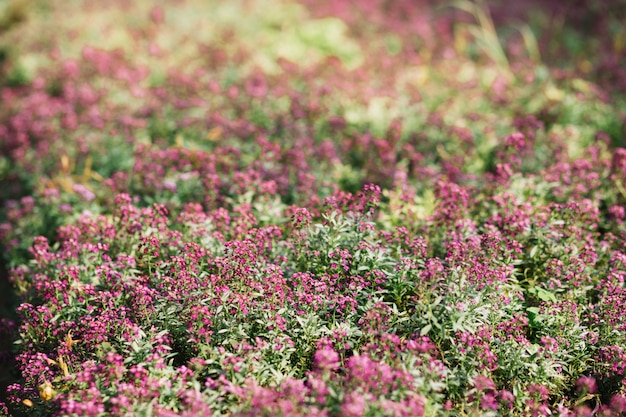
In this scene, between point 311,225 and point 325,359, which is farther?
point 311,225

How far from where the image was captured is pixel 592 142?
21.3ft

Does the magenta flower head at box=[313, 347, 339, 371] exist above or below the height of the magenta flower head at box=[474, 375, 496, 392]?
above

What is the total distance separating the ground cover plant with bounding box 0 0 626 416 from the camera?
378 centimetres

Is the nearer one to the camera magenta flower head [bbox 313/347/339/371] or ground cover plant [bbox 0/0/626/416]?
magenta flower head [bbox 313/347/339/371]

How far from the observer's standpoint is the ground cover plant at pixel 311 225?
378 centimetres

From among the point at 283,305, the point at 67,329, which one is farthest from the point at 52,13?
the point at 283,305

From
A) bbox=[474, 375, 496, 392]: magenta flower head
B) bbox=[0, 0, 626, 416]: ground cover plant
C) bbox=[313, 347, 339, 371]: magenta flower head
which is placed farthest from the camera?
bbox=[0, 0, 626, 416]: ground cover plant

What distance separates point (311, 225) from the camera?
480 cm

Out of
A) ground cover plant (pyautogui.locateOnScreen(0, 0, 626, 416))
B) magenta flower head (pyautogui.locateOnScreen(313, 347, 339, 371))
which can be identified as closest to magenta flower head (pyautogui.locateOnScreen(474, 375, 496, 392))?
ground cover plant (pyautogui.locateOnScreen(0, 0, 626, 416))

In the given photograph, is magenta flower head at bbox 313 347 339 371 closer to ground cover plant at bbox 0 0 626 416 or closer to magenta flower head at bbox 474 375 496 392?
ground cover plant at bbox 0 0 626 416

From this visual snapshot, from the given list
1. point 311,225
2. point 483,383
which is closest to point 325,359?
point 483,383

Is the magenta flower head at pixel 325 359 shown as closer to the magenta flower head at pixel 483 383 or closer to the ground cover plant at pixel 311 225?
the ground cover plant at pixel 311 225

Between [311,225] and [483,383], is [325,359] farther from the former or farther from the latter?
[311,225]

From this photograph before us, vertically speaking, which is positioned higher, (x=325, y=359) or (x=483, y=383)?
(x=325, y=359)
